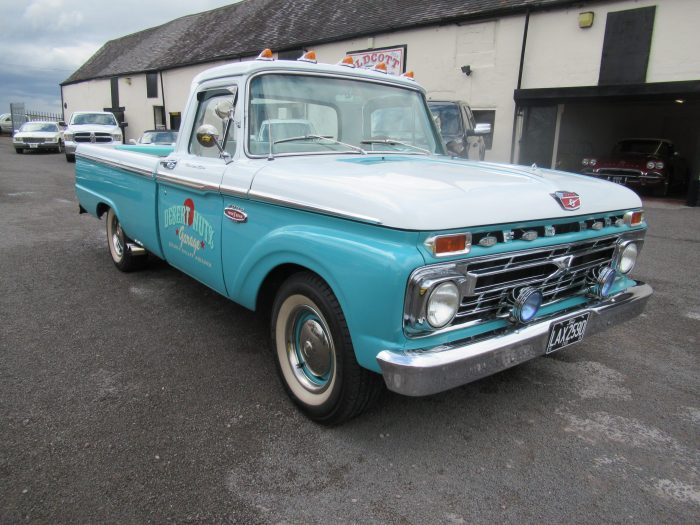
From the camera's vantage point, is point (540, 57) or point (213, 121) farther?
point (540, 57)

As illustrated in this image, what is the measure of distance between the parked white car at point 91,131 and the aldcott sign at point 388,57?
30.4ft

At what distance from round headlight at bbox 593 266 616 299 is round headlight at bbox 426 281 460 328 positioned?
1.21 meters

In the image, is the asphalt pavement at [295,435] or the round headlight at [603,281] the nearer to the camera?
the asphalt pavement at [295,435]

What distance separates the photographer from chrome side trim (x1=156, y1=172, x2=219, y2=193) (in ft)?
10.8

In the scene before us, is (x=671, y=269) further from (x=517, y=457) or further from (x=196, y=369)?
(x=196, y=369)

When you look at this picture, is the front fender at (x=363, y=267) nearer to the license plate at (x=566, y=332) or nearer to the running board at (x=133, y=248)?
the license plate at (x=566, y=332)

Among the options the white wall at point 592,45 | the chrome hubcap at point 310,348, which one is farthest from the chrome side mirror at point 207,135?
the white wall at point 592,45

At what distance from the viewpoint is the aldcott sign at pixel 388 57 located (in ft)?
50.8

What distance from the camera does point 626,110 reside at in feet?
59.2

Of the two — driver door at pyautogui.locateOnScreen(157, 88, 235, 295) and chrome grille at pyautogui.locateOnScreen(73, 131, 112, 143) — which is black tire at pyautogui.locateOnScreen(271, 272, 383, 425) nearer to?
driver door at pyautogui.locateOnScreen(157, 88, 235, 295)

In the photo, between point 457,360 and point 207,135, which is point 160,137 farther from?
point 457,360

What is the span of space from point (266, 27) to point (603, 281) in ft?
71.9

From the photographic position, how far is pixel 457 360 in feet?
7.21

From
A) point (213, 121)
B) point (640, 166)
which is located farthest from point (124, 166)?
point (640, 166)
